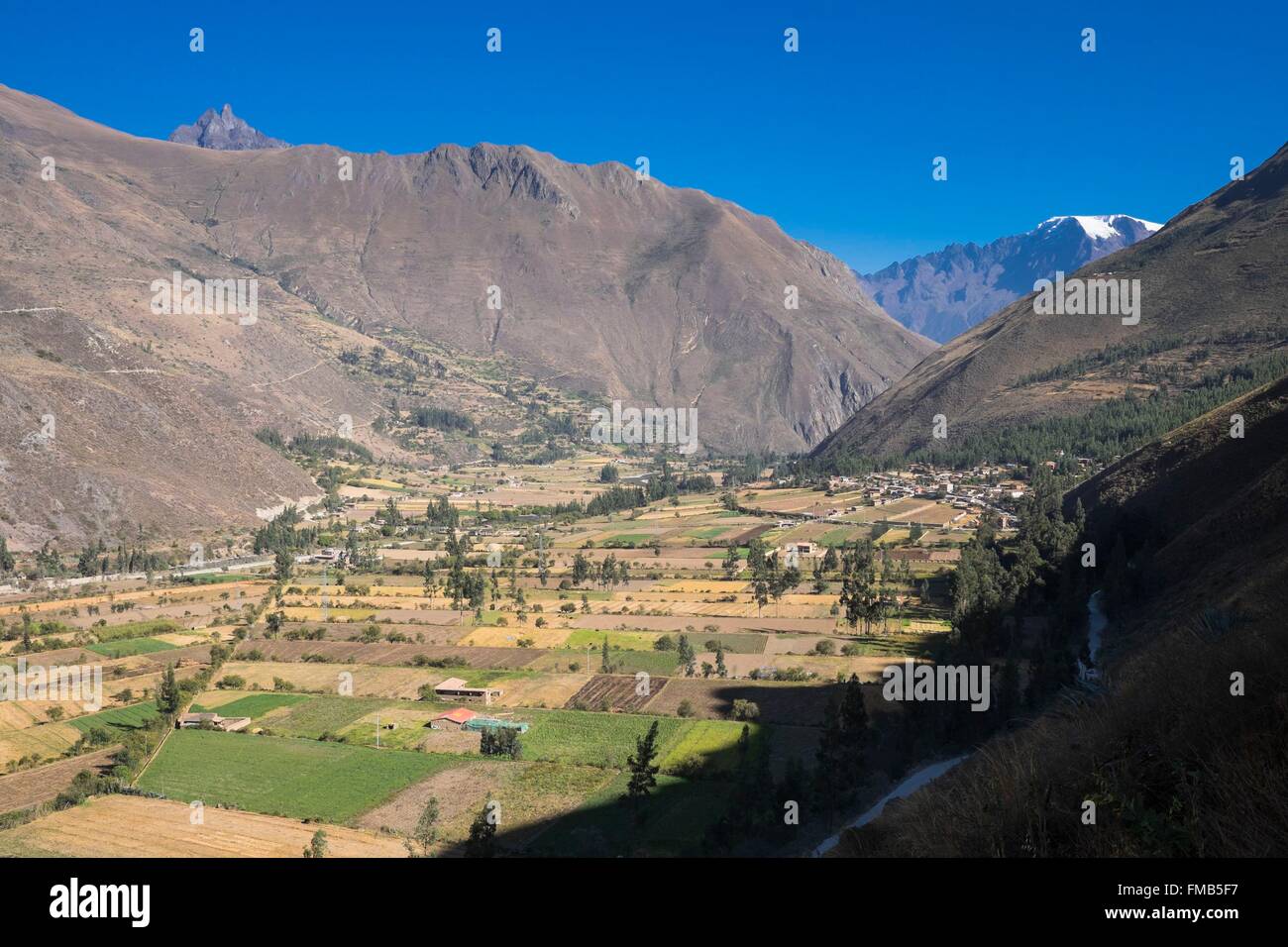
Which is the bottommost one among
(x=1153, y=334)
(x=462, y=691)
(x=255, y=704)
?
(x=255, y=704)

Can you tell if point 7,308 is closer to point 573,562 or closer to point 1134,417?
point 573,562

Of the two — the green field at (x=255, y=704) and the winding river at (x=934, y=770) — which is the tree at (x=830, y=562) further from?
the green field at (x=255, y=704)

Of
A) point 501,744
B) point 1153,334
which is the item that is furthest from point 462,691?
point 1153,334

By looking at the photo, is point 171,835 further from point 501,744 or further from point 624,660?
point 624,660

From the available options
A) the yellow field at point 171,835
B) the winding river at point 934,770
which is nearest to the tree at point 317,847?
the yellow field at point 171,835

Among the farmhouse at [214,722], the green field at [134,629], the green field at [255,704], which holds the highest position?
the green field at [134,629]

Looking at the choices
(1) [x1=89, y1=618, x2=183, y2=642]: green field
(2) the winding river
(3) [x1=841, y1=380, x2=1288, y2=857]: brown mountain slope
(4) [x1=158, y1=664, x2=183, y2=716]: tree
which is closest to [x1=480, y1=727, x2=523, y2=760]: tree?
(2) the winding river

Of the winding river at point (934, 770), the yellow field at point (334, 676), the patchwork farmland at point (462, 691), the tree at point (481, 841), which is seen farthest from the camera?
the yellow field at point (334, 676)
